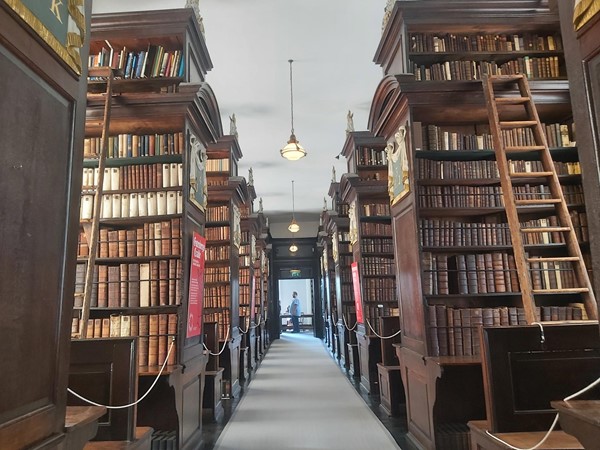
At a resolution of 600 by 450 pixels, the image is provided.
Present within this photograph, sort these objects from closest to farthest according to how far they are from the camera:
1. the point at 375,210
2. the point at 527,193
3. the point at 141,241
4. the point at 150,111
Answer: the point at 150,111, the point at 141,241, the point at 527,193, the point at 375,210

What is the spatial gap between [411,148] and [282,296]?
16.6 meters

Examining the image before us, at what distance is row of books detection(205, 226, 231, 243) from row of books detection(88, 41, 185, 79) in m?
2.75

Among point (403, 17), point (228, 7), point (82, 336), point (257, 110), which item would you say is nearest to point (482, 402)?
point (82, 336)

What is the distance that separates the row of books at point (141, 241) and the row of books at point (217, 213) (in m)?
2.51

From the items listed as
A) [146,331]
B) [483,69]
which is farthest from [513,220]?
[146,331]

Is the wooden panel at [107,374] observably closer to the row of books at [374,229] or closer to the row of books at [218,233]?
the row of books at [218,233]

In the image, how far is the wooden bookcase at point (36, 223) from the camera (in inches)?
50.1

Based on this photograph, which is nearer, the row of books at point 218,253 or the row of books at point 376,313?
the row of books at point 376,313

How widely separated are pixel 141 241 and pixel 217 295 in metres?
2.63

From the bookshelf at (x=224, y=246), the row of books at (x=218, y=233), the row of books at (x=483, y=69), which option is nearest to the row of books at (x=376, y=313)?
the bookshelf at (x=224, y=246)

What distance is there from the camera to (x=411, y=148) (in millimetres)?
3699

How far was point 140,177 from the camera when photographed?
379 cm

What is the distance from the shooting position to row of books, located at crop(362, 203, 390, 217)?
21.2 feet

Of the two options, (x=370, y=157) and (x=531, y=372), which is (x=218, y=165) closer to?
(x=370, y=157)
